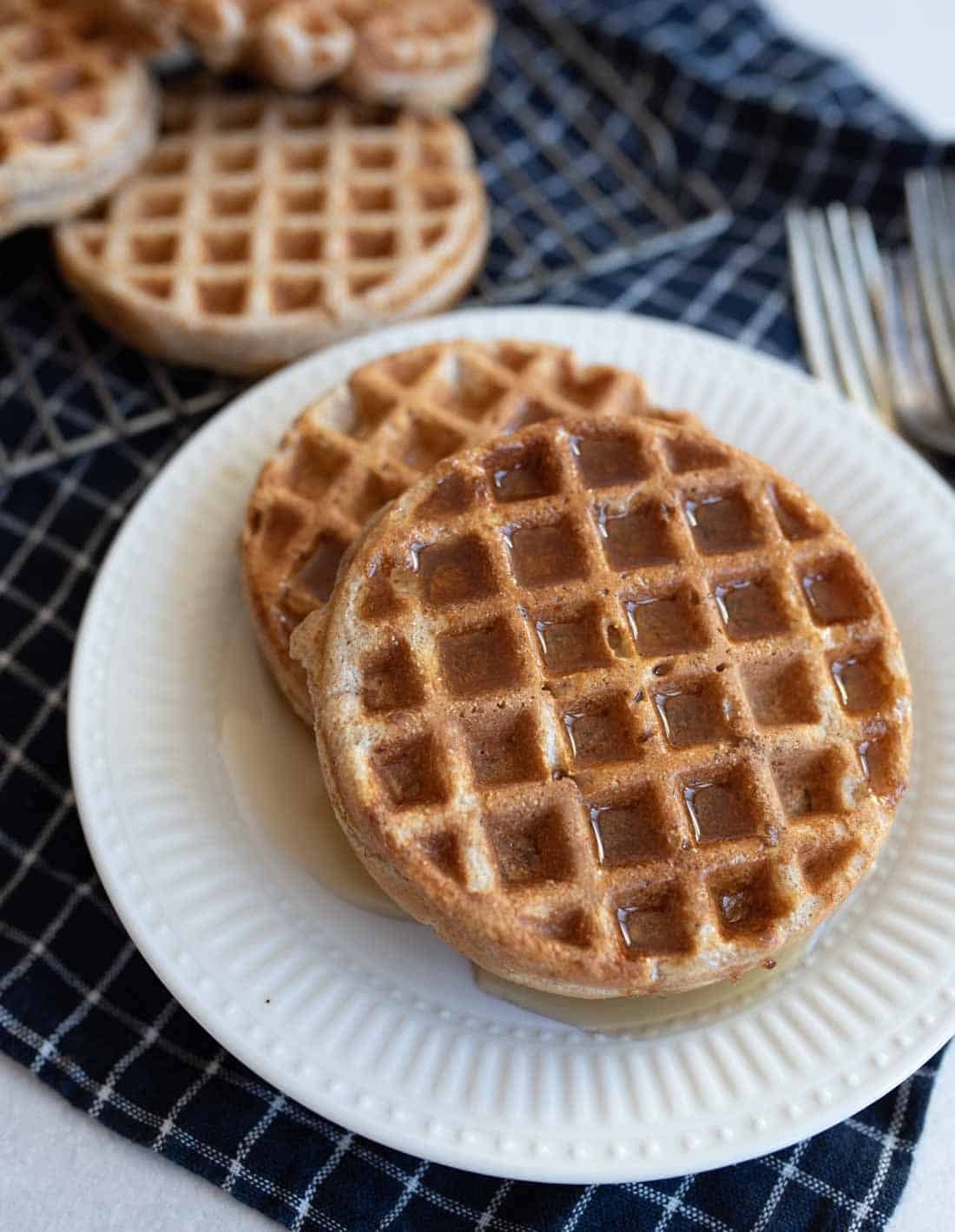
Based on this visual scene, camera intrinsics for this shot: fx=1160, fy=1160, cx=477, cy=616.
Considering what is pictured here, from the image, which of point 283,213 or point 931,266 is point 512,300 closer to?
point 283,213

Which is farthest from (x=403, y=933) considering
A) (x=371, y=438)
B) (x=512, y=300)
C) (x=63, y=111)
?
(x=63, y=111)

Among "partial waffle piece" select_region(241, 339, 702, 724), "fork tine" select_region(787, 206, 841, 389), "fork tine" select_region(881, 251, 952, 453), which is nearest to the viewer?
"partial waffle piece" select_region(241, 339, 702, 724)

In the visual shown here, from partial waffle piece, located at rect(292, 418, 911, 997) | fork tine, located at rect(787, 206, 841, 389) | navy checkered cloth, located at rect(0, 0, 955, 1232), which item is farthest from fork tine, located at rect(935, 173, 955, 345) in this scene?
partial waffle piece, located at rect(292, 418, 911, 997)

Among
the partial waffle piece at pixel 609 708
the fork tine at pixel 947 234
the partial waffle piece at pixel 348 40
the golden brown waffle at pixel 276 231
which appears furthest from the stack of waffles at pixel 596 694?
the partial waffle piece at pixel 348 40

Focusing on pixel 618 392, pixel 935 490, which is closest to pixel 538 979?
pixel 618 392

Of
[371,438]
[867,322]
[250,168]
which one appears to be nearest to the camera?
[371,438]

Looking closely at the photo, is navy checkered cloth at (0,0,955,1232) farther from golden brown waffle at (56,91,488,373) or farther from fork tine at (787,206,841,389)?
golden brown waffle at (56,91,488,373)

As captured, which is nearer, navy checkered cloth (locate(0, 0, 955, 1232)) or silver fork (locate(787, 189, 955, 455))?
navy checkered cloth (locate(0, 0, 955, 1232))
